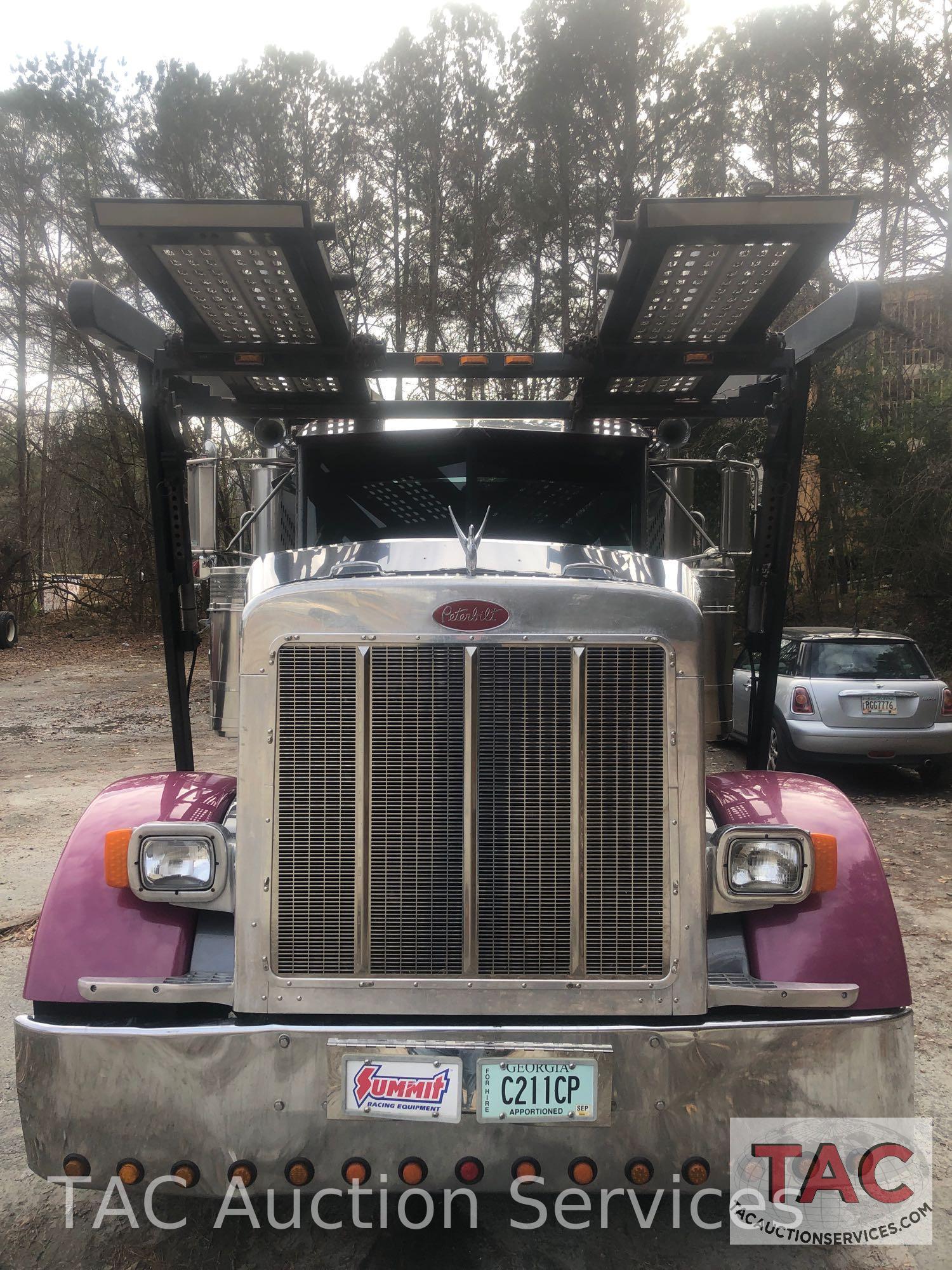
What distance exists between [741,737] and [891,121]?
10.8 metres

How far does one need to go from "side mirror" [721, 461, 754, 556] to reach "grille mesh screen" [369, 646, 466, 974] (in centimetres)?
181

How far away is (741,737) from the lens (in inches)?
433

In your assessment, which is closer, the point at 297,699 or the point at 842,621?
the point at 297,699

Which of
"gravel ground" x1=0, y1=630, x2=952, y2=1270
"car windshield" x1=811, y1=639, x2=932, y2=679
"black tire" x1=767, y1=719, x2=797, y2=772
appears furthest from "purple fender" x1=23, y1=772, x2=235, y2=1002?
"car windshield" x1=811, y1=639, x2=932, y2=679

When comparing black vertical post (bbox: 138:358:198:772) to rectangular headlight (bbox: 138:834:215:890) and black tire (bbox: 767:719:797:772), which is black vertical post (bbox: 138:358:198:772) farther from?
black tire (bbox: 767:719:797:772)

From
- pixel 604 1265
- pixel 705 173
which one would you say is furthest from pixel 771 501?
pixel 705 173

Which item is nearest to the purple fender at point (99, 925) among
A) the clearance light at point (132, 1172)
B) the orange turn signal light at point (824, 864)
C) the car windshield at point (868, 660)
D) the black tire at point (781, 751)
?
the clearance light at point (132, 1172)

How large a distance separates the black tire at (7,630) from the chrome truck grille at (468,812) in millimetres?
20442

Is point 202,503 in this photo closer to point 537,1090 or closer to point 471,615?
point 471,615

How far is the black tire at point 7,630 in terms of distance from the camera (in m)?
20.6

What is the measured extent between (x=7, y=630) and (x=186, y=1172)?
20842mm

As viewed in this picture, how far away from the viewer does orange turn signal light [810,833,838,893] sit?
2756mm

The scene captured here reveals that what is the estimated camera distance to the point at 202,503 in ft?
13.2

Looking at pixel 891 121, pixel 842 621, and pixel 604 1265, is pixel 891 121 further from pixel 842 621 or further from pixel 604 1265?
pixel 604 1265
